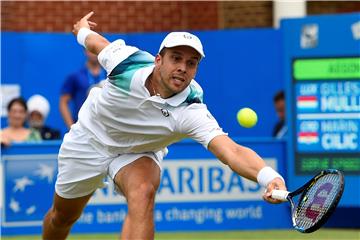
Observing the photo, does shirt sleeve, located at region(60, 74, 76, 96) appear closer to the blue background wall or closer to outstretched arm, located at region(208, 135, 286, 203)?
the blue background wall

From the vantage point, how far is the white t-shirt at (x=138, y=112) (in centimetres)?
742

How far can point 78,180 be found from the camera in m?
8.19

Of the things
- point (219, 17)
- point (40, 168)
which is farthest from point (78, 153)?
point (219, 17)

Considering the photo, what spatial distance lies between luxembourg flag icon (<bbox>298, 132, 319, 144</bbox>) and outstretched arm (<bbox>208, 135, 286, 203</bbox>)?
4.96 metres

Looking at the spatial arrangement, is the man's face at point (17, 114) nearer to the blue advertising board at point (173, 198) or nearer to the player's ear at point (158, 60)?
the blue advertising board at point (173, 198)

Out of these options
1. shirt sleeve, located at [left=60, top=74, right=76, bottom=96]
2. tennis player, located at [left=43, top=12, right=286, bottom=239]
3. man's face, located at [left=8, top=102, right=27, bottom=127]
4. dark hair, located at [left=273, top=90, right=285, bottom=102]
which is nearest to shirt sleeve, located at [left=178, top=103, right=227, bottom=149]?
tennis player, located at [left=43, top=12, right=286, bottom=239]

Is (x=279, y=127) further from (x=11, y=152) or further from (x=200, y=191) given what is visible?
(x=11, y=152)

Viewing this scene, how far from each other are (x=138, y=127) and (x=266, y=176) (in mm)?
1460

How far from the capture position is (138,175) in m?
7.70

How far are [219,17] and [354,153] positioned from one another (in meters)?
4.73

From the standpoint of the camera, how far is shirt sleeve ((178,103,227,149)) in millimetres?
7264

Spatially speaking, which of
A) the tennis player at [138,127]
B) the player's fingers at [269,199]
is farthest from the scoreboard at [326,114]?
the player's fingers at [269,199]

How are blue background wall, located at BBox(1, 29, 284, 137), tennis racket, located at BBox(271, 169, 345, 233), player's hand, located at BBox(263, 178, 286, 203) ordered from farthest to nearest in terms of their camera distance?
blue background wall, located at BBox(1, 29, 284, 137)
player's hand, located at BBox(263, 178, 286, 203)
tennis racket, located at BBox(271, 169, 345, 233)

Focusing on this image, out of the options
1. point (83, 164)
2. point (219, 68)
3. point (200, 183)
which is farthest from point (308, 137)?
point (83, 164)
